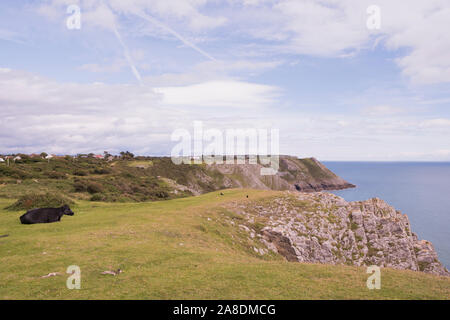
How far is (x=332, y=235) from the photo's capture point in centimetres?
4094

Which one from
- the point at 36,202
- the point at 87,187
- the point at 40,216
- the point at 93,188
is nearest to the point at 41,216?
the point at 40,216

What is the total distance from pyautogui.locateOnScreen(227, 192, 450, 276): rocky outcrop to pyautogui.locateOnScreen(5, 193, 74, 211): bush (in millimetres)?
23126

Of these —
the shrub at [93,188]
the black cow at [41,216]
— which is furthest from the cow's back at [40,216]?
the shrub at [93,188]

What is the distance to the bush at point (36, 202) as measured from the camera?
3088 cm

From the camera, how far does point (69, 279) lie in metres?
12.4

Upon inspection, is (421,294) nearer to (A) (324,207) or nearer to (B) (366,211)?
(A) (324,207)

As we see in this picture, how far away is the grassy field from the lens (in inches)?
448

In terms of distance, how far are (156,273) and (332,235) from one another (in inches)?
1339
